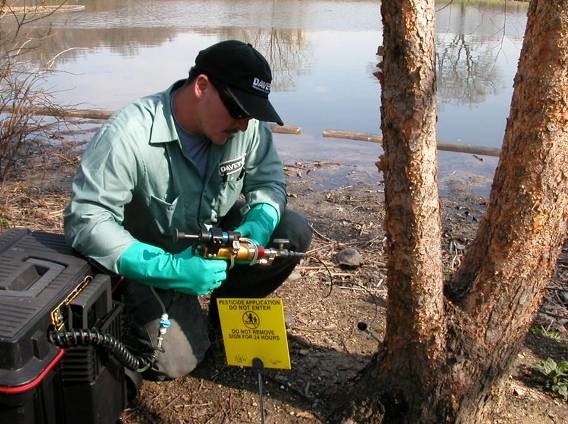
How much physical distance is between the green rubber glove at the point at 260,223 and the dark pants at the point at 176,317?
119 mm

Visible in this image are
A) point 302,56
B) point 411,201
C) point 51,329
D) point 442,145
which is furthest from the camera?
point 302,56

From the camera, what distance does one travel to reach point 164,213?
8.51 ft

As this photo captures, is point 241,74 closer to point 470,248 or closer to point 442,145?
point 470,248

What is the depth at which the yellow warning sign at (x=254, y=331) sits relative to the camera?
2.20 meters

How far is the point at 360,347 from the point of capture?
2881 millimetres

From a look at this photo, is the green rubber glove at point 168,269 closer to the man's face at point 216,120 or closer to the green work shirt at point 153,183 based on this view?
the green work shirt at point 153,183

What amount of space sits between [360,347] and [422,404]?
0.64m

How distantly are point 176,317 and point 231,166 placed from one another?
2.41 ft

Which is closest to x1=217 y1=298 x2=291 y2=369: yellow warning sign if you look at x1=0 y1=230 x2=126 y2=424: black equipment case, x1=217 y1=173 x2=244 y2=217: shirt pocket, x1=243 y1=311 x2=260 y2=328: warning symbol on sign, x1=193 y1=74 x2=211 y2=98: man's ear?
x1=243 y1=311 x2=260 y2=328: warning symbol on sign

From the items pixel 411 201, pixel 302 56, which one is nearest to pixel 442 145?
pixel 411 201

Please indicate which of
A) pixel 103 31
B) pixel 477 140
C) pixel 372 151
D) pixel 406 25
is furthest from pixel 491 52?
pixel 406 25

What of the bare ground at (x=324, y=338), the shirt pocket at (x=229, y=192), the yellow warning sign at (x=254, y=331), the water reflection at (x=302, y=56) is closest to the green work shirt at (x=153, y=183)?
the shirt pocket at (x=229, y=192)

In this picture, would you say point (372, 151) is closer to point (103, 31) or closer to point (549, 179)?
point (549, 179)

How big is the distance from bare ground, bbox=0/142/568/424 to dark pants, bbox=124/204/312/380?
0.11m
